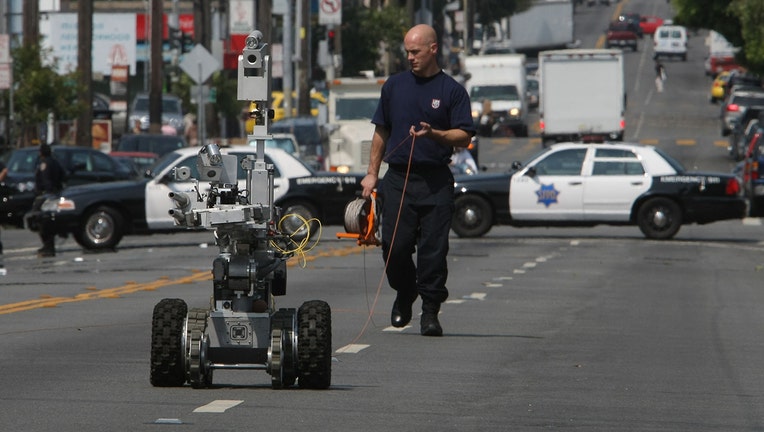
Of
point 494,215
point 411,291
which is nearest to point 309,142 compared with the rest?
point 494,215

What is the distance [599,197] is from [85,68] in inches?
848

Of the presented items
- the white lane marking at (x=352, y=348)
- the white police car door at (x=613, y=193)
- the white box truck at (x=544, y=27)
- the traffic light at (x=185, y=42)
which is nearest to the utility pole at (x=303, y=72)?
the traffic light at (x=185, y=42)

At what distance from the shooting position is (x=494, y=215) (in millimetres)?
29000

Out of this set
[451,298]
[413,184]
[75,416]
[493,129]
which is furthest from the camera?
[493,129]

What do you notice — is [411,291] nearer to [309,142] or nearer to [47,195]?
[47,195]

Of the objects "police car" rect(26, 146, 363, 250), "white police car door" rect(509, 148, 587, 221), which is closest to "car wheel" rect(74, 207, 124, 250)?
"police car" rect(26, 146, 363, 250)

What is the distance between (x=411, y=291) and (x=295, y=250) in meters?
2.79

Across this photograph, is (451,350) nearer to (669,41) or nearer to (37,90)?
(37,90)

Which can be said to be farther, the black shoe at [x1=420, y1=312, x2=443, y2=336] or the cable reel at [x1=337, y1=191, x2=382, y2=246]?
the black shoe at [x1=420, y1=312, x2=443, y2=336]

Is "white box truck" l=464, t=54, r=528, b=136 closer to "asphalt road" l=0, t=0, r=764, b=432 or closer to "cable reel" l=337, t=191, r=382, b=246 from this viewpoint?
"asphalt road" l=0, t=0, r=764, b=432

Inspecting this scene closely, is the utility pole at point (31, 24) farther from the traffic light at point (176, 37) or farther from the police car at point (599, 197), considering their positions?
the police car at point (599, 197)

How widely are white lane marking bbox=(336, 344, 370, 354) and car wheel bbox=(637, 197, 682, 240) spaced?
17.4 m

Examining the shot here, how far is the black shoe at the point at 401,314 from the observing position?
12406 millimetres

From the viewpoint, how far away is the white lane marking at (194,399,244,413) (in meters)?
8.57
